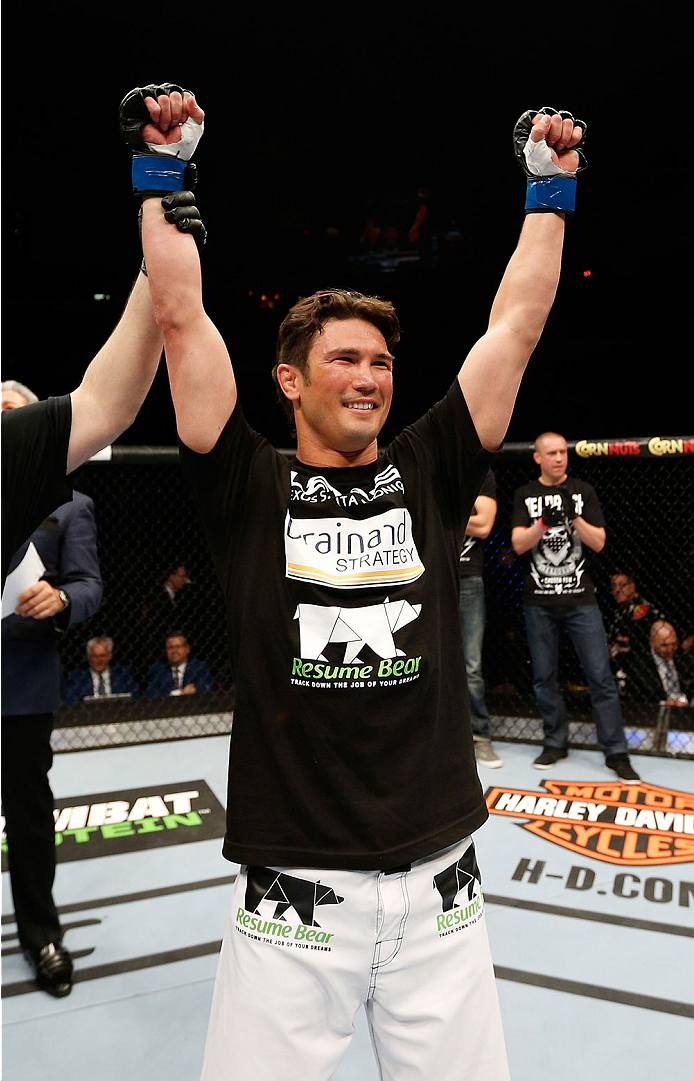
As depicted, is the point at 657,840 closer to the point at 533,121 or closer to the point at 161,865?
the point at 161,865

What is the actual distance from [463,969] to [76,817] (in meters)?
2.57

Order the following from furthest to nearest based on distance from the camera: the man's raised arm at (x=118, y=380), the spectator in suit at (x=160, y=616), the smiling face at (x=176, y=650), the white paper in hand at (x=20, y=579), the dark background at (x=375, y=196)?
the dark background at (x=375, y=196) → the spectator in suit at (x=160, y=616) → the smiling face at (x=176, y=650) → the white paper in hand at (x=20, y=579) → the man's raised arm at (x=118, y=380)

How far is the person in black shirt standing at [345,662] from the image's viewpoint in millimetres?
1102

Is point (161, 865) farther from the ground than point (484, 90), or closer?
closer

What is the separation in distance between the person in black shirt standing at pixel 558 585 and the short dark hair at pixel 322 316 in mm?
2726

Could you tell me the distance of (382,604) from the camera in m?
1.19

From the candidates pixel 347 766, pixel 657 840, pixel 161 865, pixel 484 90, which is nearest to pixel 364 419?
pixel 347 766

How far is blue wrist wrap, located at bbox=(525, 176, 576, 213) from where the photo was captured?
50.3 inches

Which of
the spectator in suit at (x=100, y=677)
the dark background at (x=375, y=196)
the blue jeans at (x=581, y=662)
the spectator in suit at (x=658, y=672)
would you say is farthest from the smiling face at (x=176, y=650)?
the dark background at (x=375, y=196)

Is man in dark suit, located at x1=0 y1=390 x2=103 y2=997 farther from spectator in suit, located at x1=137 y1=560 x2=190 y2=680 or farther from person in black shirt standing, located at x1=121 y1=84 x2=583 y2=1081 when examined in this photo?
spectator in suit, located at x1=137 y1=560 x2=190 y2=680

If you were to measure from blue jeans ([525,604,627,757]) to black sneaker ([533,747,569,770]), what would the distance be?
0.02 meters

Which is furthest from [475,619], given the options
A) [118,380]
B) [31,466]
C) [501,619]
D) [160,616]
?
[31,466]

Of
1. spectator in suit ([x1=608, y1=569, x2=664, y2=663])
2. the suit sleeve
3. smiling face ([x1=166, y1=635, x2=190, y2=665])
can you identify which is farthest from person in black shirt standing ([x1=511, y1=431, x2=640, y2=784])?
smiling face ([x1=166, y1=635, x2=190, y2=665])

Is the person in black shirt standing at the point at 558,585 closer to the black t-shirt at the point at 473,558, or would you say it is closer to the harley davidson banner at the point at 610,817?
the black t-shirt at the point at 473,558
